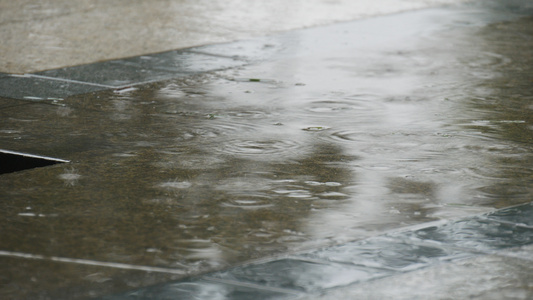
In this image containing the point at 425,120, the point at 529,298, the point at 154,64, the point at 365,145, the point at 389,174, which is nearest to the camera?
the point at 529,298

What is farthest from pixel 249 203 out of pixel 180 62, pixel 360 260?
pixel 180 62

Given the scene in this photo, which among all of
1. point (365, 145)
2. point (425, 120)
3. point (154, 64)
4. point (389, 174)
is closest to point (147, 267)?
point (389, 174)

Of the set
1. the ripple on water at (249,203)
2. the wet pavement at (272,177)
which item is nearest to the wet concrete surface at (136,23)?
the wet pavement at (272,177)

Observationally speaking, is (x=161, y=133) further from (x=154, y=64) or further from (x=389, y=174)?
(x=154, y=64)

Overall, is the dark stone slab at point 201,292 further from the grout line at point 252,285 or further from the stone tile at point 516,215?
the stone tile at point 516,215

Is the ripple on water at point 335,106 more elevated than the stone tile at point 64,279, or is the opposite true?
the ripple on water at point 335,106

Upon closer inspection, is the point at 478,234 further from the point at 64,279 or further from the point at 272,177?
the point at 64,279

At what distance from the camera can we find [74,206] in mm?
3607

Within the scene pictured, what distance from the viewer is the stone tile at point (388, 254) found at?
9.90ft

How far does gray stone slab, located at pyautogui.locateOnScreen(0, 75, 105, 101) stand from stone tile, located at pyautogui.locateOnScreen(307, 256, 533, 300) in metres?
3.25

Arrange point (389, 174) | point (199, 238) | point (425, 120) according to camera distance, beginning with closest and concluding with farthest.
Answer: point (199, 238) < point (389, 174) < point (425, 120)

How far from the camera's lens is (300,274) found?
2.93 meters

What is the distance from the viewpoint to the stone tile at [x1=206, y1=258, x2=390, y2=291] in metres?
2.85

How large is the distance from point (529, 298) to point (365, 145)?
191cm
